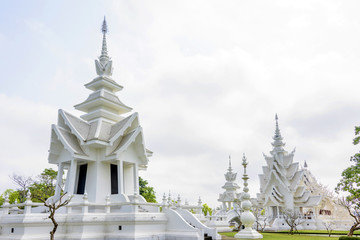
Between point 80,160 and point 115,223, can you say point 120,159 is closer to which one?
point 80,160

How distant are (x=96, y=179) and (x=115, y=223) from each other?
4.24m

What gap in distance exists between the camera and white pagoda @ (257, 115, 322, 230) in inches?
1662

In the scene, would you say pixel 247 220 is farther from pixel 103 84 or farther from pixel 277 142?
pixel 277 142

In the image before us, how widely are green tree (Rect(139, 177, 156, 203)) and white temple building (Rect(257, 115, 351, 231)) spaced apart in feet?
49.9

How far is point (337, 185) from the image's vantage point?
22625 mm

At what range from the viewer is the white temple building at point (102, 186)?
15.0 metres

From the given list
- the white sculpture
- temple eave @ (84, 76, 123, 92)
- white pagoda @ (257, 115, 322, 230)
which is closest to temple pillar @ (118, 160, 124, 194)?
temple eave @ (84, 76, 123, 92)

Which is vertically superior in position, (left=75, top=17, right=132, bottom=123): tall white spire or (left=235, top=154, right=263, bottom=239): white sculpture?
(left=75, top=17, right=132, bottom=123): tall white spire

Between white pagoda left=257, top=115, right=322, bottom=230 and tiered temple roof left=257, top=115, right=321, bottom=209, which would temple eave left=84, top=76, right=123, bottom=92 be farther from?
tiered temple roof left=257, top=115, right=321, bottom=209

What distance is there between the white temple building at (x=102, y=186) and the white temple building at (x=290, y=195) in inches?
974

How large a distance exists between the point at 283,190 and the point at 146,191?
61.9 ft

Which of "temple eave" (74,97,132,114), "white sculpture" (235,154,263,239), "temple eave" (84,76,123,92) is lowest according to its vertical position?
"white sculpture" (235,154,263,239)

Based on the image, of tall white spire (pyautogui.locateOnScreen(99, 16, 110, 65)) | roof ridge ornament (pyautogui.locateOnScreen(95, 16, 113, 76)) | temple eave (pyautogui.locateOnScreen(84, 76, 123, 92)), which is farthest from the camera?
tall white spire (pyautogui.locateOnScreen(99, 16, 110, 65))

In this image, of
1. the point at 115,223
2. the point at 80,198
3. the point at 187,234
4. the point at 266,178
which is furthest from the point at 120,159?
the point at 266,178
